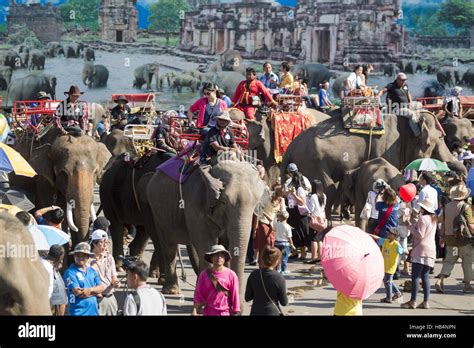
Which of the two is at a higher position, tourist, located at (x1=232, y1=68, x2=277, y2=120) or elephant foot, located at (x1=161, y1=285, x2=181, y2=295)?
tourist, located at (x1=232, y1=68, x2=277, y2=120)

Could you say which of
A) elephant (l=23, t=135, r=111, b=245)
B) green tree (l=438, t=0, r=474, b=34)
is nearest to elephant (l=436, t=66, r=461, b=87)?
green tree (l=438, t=0, r=474, b=34)

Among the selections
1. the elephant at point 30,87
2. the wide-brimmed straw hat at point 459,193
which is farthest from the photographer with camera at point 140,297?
the elephant at point 30,87

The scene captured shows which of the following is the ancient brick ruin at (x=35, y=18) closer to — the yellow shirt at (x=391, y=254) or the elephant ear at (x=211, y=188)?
the yellow shirt at (x=391, y=254)

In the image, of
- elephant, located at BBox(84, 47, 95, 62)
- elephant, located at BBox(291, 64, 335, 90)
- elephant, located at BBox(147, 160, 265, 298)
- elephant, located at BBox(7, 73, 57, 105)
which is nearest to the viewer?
elephant, located at BBox(147, 160, 265, 298)

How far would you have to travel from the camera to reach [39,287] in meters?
7.84

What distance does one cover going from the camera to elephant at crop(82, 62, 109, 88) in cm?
4431

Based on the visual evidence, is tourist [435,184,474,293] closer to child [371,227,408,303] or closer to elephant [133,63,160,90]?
child [371,227,408,303]

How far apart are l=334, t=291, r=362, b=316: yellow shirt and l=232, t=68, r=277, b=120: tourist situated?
9039mm

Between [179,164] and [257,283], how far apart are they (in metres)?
3.85

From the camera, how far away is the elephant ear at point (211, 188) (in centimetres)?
1259

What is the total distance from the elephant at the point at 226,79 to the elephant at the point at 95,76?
14.4 feet
